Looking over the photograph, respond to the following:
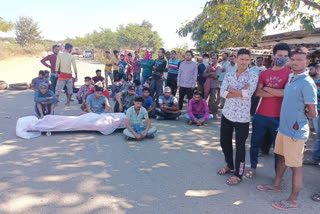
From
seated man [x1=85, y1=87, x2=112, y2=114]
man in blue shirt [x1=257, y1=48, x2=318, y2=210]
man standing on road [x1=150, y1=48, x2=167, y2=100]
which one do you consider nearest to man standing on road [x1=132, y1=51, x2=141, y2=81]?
man standing on road [x1=150, y1=48, x2=167, y2=100]

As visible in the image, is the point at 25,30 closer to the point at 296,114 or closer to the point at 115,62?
the point at 115,62

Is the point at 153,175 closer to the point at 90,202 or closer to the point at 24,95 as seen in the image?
the point at 90,202

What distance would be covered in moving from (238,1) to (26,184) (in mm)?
Answer: 7673

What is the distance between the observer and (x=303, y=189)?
11.8 feet

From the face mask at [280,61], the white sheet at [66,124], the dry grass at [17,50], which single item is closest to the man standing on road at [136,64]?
the white sheet at [66,124]

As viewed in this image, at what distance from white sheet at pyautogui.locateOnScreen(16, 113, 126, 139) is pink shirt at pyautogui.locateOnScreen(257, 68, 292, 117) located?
131 inches

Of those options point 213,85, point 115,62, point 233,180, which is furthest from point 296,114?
point 115,62

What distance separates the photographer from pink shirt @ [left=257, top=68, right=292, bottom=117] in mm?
3437

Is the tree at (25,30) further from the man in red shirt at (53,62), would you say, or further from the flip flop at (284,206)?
the flip flop at (284,206)

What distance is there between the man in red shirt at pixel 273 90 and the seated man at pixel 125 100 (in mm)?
4262

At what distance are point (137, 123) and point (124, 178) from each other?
1998 mm

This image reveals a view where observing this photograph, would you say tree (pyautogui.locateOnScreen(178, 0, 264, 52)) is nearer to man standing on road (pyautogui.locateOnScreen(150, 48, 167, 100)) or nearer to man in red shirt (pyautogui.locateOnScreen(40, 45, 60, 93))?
man standing on road (pyautogui.locateOnScreen(150, 48, 167, 100))

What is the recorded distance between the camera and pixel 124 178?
3729mm

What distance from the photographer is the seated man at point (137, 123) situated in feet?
17.7
